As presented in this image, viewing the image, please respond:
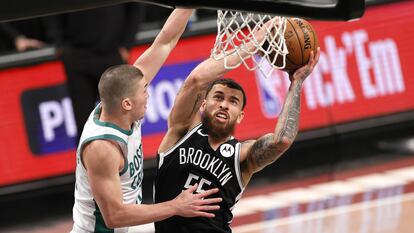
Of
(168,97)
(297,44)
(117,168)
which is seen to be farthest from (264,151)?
(168,97)

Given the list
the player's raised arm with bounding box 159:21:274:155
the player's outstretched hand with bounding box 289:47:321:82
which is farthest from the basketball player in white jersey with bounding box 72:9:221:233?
the player's outstretched hand with bounding box 289:47:321:82

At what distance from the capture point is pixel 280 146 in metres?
5.32

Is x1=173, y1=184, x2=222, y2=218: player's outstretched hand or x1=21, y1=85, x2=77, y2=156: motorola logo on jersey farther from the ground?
x1=173, y1=184, x2=222, y2=218: player's outstretched hand

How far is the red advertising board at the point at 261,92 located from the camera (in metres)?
8.26

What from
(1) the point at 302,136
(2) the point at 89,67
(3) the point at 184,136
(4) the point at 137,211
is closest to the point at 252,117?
(1) the point at 302,136

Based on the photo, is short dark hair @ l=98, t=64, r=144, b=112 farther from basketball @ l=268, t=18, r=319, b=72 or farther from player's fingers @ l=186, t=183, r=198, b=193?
basketball @ l=268, t=18, r=319, b=72

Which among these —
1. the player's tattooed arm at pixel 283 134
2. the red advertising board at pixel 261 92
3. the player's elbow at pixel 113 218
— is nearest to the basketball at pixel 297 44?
the player's tattooed arm at pixel 283 134

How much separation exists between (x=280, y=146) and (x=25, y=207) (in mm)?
3521

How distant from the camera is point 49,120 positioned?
8352 mm

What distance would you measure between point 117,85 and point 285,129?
0.92m

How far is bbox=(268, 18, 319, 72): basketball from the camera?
5172 mm

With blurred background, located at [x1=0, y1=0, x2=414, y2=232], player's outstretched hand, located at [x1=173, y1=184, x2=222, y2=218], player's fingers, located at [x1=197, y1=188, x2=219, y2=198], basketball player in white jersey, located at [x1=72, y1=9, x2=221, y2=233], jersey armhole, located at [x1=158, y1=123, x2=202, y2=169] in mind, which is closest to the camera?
basketball player in white jersey, located at [x1=72, y1=9, x2=221, y2=233]

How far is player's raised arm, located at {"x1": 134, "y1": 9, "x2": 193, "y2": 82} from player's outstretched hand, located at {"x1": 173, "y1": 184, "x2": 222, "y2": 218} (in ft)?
2.43

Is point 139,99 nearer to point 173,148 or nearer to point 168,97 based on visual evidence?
point 173,148
